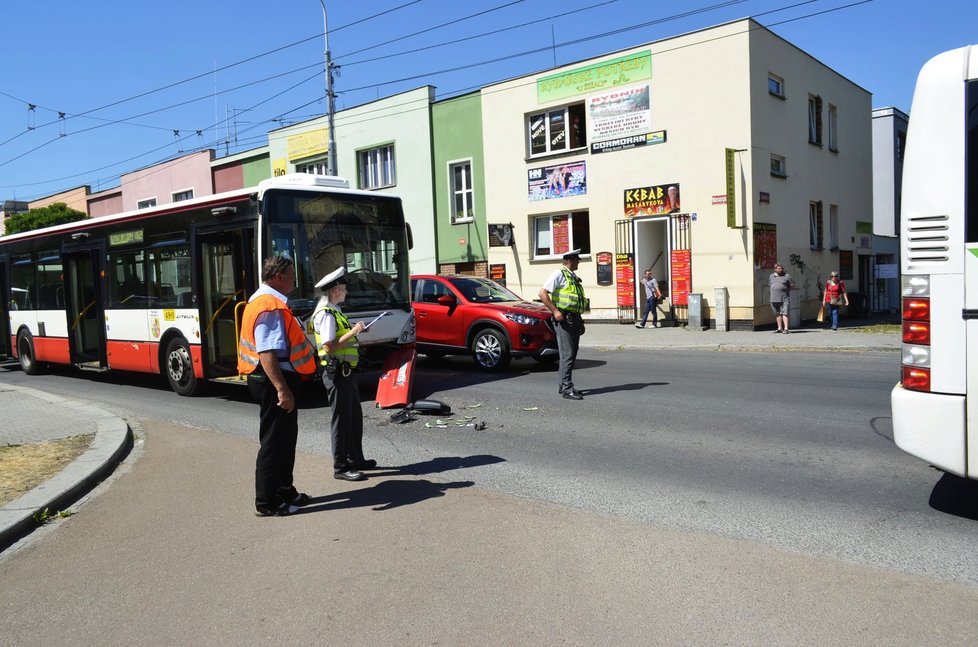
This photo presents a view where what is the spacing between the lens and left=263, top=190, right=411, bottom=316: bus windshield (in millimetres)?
9523

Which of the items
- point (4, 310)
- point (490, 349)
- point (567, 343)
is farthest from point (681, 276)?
point (4, 310)

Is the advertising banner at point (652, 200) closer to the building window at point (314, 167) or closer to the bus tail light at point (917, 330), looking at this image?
the building window at point (314, 167)

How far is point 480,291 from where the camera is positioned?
44.6 feet

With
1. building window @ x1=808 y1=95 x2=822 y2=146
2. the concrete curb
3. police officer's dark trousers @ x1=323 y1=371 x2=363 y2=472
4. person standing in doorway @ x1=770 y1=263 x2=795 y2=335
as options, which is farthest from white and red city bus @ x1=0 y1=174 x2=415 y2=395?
building window @ x1=808 y1=95 x2=822 y2=146

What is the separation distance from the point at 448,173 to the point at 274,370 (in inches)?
876

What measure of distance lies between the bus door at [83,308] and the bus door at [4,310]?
300 cm

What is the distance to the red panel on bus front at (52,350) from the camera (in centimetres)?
1405

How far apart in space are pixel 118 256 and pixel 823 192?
2073 centimetres

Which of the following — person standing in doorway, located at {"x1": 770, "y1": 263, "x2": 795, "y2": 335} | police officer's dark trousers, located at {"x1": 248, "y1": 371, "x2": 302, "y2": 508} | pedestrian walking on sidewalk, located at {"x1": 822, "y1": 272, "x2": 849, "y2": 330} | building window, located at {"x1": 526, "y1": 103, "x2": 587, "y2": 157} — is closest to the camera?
police officer's dark trousers, located at {"x1": 248, "y1": 371, "x2": 302, "y2": 508}

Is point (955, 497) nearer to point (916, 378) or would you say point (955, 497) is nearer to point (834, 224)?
point (916, 378)

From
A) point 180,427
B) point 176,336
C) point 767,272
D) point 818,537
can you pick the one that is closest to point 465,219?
point 767,272

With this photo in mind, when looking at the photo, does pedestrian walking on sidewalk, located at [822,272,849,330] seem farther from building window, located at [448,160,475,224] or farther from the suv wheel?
building window, located at [448,160,475,224]

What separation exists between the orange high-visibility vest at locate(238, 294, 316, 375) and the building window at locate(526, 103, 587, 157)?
19513 millimetres

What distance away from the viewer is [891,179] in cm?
2741
